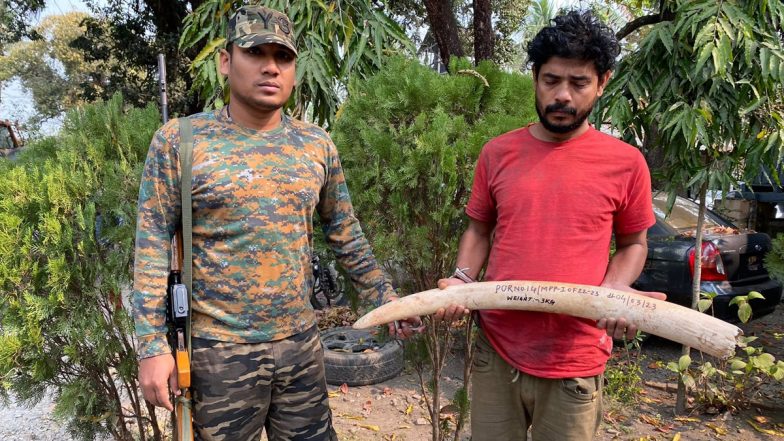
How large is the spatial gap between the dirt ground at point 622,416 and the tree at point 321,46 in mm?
2327

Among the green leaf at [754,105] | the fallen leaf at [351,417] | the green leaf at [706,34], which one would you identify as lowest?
the fallen leaf at [351,417]

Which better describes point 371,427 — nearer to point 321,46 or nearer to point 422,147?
point 422,147

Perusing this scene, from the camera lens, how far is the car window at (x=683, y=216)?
6.20m

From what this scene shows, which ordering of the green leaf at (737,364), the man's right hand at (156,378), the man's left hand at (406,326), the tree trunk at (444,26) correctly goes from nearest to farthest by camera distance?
the man's right hand at (156,378), the man's left hand at (406,326), the green leaf at (737,364), the tree trunk at (444,26)

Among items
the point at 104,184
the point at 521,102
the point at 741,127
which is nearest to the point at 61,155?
the point at 104,184

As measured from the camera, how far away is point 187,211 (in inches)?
76.4

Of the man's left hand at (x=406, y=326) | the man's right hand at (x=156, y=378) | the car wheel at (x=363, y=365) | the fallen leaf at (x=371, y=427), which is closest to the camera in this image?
the man's right hand at (x=156, y=378)

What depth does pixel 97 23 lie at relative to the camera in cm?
1257

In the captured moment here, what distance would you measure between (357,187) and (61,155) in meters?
1.51

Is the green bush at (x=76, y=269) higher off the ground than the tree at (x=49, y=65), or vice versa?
the tree at (x=49, y=65)

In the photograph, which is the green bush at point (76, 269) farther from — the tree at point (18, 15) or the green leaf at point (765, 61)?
the tree at point (18, 15)

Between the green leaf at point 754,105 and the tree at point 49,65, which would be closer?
the green leaf at point 754,105

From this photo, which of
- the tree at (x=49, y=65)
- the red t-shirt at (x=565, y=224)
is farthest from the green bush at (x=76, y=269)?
the tree at (x=49, y=65)

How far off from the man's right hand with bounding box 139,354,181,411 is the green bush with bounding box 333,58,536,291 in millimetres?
1185
